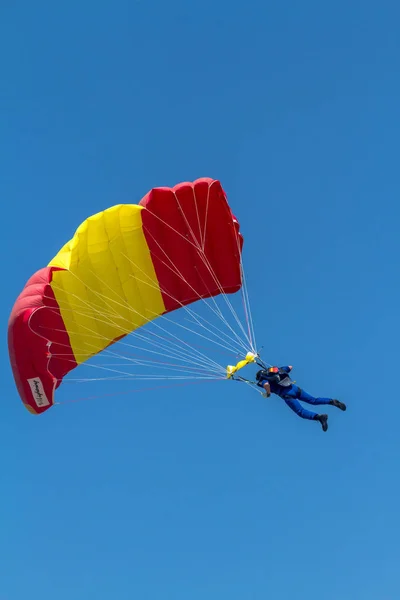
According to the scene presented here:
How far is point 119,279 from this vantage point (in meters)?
14.0

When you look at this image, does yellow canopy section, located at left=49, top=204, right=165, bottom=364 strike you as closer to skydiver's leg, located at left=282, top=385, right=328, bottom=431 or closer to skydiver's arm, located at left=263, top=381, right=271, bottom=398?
skydiver's arm, located at left=263, top=381, right=271, bottom=398

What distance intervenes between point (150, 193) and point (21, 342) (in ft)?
11.7

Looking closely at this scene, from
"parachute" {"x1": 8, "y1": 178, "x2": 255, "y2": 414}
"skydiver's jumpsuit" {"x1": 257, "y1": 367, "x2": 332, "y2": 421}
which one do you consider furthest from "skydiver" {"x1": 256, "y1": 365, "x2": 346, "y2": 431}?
"parachute" {"x1": 8, "y1": 178, "x2": 255, "y2": 414}

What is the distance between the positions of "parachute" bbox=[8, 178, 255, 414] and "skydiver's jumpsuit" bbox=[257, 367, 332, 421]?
59 centimetres

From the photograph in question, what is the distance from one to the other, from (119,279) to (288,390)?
4.07 m

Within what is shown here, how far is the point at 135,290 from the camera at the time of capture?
564 inches

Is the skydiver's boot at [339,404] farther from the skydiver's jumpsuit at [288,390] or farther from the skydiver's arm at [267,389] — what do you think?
the skydiver's arm at [267,389]

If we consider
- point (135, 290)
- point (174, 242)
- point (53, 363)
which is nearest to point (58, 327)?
point (53, 363)

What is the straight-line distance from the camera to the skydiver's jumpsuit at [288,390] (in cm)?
1209

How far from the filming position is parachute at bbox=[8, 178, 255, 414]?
1298 cm

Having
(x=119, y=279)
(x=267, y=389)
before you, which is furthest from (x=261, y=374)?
(x=119, y=279)

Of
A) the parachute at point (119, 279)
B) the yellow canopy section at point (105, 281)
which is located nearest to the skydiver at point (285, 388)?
the parachute at point (119, 279)

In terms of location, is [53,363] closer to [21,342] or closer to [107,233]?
[21,342]

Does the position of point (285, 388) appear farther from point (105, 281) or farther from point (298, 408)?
point (105, 281)
